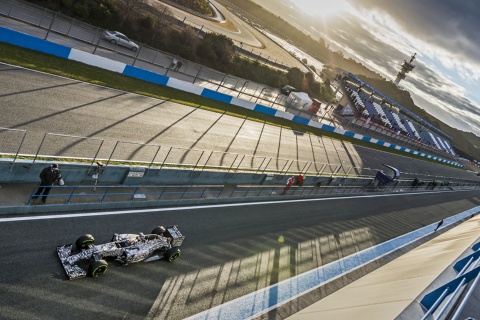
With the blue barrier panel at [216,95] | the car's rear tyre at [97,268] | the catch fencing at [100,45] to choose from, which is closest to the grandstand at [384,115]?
the catch fencing at [100,45]

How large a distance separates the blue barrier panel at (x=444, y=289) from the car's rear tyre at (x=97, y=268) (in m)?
8.84

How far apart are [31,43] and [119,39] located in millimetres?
12060

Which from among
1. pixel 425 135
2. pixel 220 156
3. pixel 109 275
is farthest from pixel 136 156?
pixel 425 135

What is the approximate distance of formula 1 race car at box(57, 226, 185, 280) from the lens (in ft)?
36.4

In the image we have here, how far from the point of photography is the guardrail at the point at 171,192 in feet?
46.1

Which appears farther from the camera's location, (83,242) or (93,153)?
(93,153)

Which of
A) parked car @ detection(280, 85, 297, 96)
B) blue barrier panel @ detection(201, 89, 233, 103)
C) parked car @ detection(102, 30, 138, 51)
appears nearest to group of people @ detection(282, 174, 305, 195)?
blue barrier panel @ detection(201, 89, 233, 103)

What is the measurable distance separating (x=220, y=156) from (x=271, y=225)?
674 cm

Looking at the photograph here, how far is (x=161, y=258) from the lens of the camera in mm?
13602

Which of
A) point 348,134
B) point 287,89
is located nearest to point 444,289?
point 348,134

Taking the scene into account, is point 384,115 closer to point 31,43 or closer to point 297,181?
point 297,181

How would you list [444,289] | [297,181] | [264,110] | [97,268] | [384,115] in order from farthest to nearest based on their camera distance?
[384,115] → [264,110] → [297,181] → [97,268] → [444,289]

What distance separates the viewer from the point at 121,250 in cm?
1214

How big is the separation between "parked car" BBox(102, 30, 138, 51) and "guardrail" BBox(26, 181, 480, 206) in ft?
70.3
